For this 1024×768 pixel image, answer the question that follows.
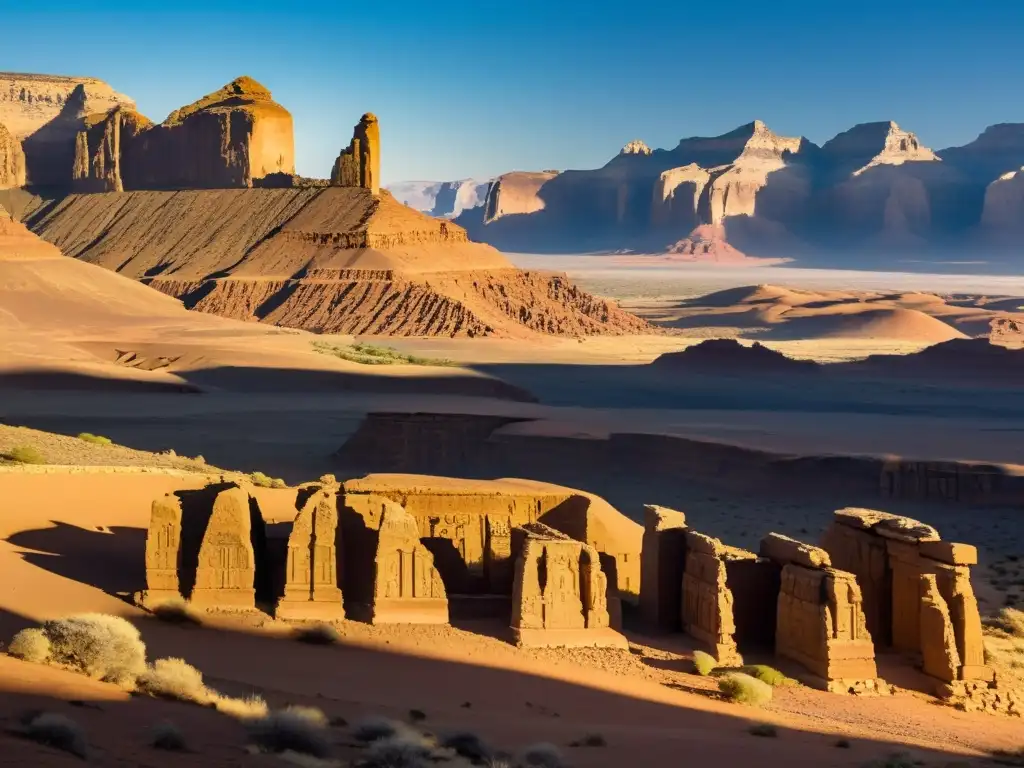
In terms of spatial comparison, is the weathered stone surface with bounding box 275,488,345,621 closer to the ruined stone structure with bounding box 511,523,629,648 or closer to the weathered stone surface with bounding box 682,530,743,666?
the ruined stone structure with bounding box 511,523,629,648

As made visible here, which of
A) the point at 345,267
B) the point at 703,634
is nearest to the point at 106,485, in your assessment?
the point at 703,634

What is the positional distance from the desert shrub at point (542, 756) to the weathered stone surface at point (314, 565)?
6.78 meters

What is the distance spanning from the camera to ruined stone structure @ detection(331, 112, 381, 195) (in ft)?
346

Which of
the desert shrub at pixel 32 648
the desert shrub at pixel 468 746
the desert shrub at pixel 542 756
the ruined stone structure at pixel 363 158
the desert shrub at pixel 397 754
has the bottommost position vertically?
the desert shrub at pixel 542 756

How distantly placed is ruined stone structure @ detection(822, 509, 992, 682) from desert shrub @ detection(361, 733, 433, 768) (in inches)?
393

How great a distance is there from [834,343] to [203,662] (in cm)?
8515

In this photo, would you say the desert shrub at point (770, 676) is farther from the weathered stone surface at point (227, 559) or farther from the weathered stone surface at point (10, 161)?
the weathered stone surface at point (10, 161)

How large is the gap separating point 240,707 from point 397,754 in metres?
1.98

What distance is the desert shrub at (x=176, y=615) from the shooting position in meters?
20.4

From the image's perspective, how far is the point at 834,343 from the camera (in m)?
99.8

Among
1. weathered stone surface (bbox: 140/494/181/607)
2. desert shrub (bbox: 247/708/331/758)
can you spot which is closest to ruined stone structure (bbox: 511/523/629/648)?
weathered stone surface (bbox: 140/494/181/607)

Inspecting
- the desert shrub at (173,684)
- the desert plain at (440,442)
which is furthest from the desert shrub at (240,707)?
the desert plain at (440,442)

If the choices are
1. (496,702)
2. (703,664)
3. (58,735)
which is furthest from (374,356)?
(58,735)

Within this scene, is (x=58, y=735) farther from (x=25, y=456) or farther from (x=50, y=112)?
(x=50, y=112)
